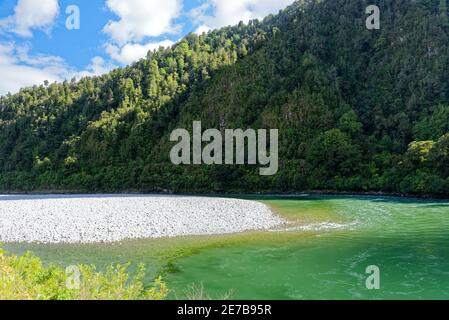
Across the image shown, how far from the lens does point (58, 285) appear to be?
31.5ft

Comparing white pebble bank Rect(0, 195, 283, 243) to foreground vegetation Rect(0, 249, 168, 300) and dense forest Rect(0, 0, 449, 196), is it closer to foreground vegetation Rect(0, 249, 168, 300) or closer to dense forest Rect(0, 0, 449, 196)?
foreground vegetation Rect(0, 249, 168, 300)

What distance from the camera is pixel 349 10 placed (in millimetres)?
163125

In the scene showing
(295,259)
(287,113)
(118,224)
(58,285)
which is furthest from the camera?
(287,113)

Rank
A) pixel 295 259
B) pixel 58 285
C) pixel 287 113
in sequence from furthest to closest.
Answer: pixel 287 113 → pixel 295 259 → pixel 58 285

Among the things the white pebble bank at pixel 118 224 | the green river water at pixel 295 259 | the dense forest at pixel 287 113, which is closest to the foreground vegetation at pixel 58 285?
the green river water at pixel 295 259

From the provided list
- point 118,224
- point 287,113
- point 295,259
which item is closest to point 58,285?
point 295,259

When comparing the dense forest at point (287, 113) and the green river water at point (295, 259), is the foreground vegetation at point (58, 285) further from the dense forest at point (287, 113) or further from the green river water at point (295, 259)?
the dense forest at point (287, 113)

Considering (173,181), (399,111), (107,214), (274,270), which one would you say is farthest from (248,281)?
(399,111)

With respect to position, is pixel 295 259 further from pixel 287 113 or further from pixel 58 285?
pixel 287 113

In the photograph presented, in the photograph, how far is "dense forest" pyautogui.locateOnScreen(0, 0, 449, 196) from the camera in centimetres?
9569

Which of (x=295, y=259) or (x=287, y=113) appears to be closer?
(x=295, y=259)

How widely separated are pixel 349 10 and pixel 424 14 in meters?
36.6

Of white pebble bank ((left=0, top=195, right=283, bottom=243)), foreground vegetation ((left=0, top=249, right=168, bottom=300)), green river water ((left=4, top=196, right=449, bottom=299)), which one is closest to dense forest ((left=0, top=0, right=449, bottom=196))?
white pebble bank ((left=0, top=195, right=283, bottom=243))

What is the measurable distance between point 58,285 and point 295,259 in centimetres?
1417
